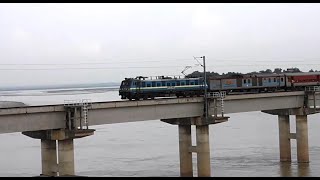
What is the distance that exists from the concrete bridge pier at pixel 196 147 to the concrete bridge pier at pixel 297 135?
32.1ft

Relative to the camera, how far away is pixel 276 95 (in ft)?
138

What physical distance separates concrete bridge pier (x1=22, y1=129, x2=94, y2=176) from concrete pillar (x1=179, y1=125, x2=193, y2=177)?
998 cm

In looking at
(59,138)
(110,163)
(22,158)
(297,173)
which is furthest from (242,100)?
(22,158)

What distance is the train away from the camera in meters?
38.3

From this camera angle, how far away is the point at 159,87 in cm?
3909

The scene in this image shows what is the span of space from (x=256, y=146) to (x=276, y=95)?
11708 millimetres

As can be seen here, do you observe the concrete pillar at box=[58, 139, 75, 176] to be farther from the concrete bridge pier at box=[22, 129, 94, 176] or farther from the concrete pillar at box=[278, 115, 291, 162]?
the concrete pillar at box=[278, 115, 291, 162]

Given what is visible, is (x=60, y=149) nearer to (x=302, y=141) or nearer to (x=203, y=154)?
(x=203, y=154)

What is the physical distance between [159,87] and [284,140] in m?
13.2

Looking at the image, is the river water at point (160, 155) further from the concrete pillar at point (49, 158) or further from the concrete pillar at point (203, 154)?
the concrete pillar at point (49, 158)

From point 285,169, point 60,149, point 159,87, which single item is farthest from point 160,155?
point 60,149

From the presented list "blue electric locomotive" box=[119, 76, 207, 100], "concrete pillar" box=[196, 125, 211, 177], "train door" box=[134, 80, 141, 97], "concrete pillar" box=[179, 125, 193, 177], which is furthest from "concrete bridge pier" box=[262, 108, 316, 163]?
"train door" box=[134, 80, 141, 97]

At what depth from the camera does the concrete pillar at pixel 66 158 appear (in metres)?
28.2

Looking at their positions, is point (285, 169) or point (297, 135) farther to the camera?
point (297, 135)
